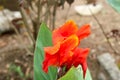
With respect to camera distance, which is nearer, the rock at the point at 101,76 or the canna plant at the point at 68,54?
the canna plant at the point at 68,54

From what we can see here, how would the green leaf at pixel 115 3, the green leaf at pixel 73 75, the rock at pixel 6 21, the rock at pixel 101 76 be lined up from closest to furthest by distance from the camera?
1. the green leaf at pixel 73 75
2. the green leaf at pixel 115 3
3. the rock at pixel 101 76
4. the rock at pixel 6 21

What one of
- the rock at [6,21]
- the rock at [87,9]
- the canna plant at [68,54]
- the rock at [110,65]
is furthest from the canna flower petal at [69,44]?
the rock at [87,9]

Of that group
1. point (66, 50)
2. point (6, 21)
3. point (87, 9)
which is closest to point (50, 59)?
point (66, 50)

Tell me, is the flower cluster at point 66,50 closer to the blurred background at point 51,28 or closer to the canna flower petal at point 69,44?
the canna flower petal at point 69,44

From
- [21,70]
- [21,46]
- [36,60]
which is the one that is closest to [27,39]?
[21,46]

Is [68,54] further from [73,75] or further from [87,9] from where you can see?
[87,9]

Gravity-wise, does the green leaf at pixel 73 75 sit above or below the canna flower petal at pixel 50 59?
below
